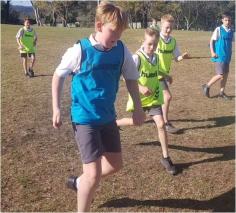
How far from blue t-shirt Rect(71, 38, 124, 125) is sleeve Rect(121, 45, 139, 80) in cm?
5

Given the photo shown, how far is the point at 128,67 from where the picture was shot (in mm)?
3902

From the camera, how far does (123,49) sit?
150 inches

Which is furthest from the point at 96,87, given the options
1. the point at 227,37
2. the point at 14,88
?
the point at 14,88

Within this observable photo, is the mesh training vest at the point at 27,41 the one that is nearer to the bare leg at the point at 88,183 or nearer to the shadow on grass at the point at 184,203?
the shadow on grass at the point at 184,203

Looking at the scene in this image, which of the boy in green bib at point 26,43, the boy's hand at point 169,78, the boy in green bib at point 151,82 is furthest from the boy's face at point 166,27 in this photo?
the boy in green bib at point 26,43

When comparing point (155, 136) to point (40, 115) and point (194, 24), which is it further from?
point (194, 24)

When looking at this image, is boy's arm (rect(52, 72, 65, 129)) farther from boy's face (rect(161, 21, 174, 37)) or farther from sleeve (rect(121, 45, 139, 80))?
boy's face (rect(161, 21, 174, 37))

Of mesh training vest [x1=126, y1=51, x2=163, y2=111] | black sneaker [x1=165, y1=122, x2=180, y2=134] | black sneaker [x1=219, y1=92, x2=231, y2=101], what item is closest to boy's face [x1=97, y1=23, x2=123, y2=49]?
mesh training vest [x1=126, y1=51, x2=163, y2=111]

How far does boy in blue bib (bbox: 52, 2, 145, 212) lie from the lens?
3.61 meters

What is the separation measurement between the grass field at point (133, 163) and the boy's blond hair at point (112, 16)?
184cm

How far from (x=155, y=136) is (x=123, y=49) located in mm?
3015

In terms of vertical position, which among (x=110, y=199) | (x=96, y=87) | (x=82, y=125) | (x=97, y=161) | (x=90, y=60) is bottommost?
(x=110, y=199)

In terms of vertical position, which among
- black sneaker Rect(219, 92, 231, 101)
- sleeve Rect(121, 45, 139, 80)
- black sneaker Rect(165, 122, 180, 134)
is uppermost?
sleeve Rect(121, 45, 139, 80)

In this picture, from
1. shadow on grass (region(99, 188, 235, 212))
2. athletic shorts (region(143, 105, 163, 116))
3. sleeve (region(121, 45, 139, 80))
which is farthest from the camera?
athletic shorts (region(143, 105, 163, 116))
